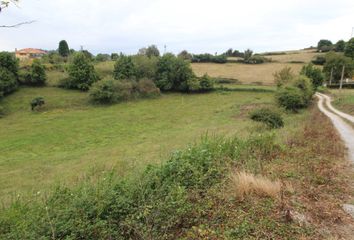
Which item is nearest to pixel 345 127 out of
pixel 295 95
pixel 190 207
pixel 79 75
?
pixel 190 207

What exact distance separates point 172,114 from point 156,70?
1930 centimetres

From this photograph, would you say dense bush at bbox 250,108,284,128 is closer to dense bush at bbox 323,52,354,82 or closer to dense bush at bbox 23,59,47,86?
dense bush at bbox 23,59,47,86

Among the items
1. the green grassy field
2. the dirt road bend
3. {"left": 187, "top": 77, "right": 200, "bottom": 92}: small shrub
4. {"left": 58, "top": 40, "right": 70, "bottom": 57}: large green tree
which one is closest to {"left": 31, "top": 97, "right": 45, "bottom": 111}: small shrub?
the green grassy field

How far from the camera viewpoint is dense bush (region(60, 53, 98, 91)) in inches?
2036

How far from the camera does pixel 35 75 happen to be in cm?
5144

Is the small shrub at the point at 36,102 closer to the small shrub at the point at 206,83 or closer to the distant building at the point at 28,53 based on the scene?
the small shrub at the point at 206,83

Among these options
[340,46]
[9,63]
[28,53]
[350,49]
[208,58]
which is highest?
[28,53]

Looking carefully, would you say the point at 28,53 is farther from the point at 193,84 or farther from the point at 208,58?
the point at 193,84

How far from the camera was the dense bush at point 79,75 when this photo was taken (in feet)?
170

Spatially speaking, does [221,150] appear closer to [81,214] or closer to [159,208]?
[159,208]

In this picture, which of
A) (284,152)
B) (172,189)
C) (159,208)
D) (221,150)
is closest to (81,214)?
(159,208)

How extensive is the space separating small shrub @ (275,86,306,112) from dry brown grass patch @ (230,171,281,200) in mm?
35418

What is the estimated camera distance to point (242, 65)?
78.6m

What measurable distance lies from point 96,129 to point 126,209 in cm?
2947
